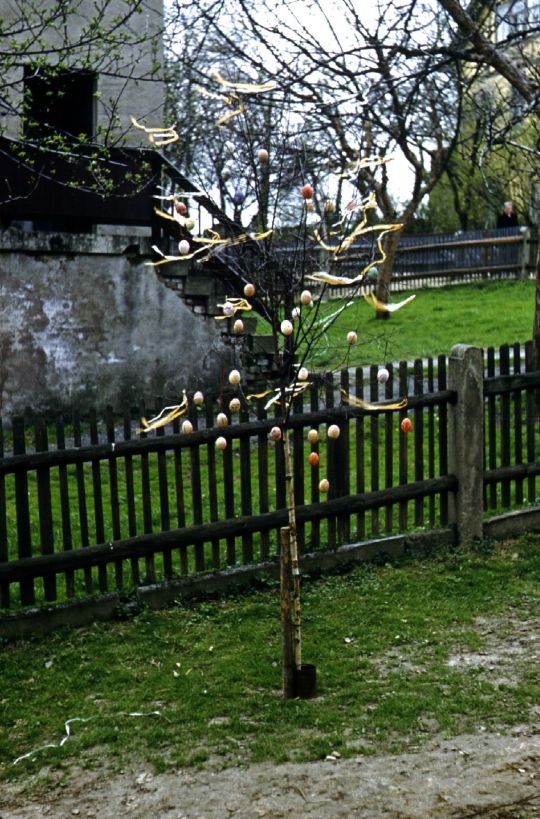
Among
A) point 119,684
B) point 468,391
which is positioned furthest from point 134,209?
point 119,684

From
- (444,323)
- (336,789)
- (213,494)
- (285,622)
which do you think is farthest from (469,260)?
(336,789)

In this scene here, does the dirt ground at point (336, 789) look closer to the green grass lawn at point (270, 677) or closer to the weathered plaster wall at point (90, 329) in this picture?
the green grass lawn at point (270, 677)

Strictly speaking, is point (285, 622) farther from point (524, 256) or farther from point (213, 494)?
point (524, 256)

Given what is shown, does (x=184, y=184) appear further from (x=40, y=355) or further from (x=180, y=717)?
(x=180, y=717)

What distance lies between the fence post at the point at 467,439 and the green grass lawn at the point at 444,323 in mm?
7497

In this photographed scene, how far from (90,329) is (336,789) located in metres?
10.7

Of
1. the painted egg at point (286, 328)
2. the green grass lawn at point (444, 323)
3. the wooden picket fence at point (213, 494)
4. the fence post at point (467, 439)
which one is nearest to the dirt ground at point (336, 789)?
the painted egg at point (286, 328)

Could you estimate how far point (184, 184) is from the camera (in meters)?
14.9

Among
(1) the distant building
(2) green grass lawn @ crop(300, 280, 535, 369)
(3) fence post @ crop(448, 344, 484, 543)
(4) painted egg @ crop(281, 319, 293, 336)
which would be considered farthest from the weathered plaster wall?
(4) painted egg @ crop(281, 319, 293, 336)

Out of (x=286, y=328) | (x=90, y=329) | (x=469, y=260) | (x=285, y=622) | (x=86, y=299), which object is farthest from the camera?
(x=469, y=260)

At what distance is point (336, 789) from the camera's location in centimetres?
489

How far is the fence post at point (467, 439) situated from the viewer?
8633 millimetres

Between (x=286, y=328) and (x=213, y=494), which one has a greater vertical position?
(x=286, y=328)

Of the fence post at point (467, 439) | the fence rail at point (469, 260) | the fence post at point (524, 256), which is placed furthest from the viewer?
the fence rail at point (469, 260)
